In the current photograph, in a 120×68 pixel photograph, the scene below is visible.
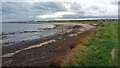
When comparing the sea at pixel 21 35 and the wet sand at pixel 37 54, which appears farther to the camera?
the sea at pixel 21 35

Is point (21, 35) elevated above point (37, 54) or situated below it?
below

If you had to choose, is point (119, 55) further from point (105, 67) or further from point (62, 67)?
point (62, 67)

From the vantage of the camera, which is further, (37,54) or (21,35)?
(21,35)

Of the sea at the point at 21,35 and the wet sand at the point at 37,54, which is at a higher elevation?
the wet sand at the point at 37,54

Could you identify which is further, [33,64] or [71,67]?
[33,64]

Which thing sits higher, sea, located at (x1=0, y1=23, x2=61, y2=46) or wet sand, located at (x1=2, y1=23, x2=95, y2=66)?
wet sand, located at (x1=2, y1=23, x2=95, y2=66)

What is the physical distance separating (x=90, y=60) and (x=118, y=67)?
2.63m

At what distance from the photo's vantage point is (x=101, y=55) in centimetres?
2255

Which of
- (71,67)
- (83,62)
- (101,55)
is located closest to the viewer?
(71,67)

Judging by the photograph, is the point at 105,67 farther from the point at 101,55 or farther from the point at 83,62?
the point at 101,55

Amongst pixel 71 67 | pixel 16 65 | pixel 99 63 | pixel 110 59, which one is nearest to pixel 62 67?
pixel 71 67

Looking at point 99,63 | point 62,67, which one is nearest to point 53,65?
point 62,67

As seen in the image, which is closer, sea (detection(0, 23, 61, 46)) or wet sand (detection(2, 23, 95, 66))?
wet sand (detection(2, 23, 95, 66))

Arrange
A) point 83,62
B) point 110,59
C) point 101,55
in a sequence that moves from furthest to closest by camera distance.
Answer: point 101,55 → point 110,59 → point 83,62
